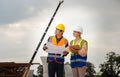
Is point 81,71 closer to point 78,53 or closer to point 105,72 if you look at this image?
point 78,53

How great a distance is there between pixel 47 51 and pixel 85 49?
1.54 meters

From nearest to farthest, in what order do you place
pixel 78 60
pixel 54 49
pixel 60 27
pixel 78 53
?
pixel 78 53 < pixel 78 60 < pixel 60 27 < pixel 54 49

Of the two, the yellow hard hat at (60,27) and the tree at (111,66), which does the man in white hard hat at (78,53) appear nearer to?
the yellow hard hat at (60,27)

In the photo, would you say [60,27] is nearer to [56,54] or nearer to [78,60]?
[56,54]

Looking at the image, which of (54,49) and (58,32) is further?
(54,49)

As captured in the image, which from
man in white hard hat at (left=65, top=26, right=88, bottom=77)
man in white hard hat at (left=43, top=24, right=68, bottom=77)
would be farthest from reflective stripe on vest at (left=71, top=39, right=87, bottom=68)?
man in white hard hat at (left=43, top=24, right=68, bottom=77)

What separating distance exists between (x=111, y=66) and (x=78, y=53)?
327 ft

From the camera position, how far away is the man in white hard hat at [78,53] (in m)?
9.72

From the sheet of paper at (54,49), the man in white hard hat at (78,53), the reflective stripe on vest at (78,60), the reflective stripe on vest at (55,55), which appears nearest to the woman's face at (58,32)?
the reflective stripe on vest at (55,55)

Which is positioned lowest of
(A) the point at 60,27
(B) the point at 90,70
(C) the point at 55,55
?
(B) the point at 90,70

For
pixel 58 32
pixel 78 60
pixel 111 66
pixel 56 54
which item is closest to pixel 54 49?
pixel 56 54

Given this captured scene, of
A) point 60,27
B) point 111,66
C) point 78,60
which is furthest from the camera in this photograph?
point 111,66

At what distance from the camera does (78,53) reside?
976cm

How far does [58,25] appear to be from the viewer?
1062 centimetres
